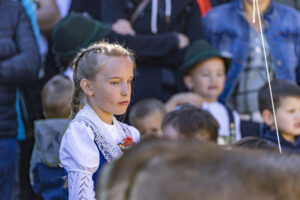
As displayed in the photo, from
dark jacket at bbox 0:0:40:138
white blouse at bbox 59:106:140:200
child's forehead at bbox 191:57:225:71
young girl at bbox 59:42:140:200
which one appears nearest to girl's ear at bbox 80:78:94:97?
young girl at bbox 59:42:140:200

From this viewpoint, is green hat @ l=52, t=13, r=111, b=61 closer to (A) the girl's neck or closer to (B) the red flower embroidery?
(A) the girl's neck

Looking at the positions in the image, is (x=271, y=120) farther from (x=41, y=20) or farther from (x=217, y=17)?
(x=41, y=20)

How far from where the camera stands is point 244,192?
5.19ft

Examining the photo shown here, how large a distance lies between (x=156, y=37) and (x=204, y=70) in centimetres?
66

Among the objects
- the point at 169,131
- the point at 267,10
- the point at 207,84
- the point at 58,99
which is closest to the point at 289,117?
the point at 207,84

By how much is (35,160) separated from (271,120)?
7.11 feet

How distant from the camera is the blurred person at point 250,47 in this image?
20.2ft

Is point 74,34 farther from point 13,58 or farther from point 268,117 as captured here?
point 268,117

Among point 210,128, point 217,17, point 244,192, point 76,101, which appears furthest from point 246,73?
point 244,192

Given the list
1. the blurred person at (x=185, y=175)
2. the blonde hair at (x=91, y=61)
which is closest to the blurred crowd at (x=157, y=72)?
the blonde hair at (x=91, y=61)

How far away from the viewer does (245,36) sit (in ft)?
20.4

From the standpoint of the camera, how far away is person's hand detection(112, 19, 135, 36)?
18.8ft

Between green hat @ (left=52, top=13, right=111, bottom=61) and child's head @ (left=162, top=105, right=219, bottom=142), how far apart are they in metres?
1.19

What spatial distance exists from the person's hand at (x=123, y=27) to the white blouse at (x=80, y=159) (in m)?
2.72
